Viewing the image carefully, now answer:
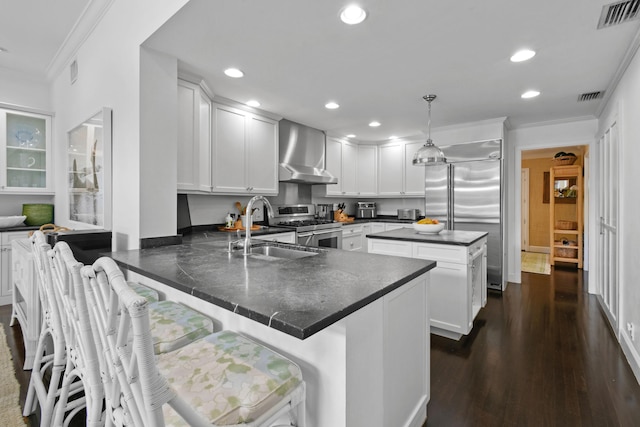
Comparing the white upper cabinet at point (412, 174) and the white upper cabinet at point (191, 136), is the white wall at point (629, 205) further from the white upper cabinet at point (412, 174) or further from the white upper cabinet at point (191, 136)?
the white upper cabinet at point (191, 136)

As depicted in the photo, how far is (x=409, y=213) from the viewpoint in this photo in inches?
212

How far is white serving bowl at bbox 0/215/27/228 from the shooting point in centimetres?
342

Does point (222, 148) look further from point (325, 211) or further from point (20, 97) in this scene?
point (20, 97)

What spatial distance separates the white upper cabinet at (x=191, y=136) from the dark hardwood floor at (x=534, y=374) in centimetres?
256

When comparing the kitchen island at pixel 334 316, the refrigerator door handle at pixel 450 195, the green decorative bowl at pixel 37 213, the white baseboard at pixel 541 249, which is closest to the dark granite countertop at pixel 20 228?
the green decorative bowl at pixel 37 213

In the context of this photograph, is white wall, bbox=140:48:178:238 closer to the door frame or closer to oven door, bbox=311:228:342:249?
oven door, bbox=311:228:342:249

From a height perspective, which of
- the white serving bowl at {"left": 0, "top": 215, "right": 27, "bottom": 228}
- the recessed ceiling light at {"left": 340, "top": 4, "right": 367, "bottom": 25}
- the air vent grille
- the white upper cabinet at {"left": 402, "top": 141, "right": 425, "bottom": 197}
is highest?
the air vent grille

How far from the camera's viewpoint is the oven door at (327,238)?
13.5ft

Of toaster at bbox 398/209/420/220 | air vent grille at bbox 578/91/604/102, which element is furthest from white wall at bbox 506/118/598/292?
toaster at bbox 398/209/420/220

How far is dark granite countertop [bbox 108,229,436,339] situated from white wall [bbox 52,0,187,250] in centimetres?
38

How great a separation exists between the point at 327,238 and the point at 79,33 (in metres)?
3.42

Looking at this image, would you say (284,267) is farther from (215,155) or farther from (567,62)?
(567,62)

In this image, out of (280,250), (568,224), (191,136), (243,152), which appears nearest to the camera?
(280,250)

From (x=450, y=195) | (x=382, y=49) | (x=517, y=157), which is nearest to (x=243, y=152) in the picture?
(x=382, y=49)
